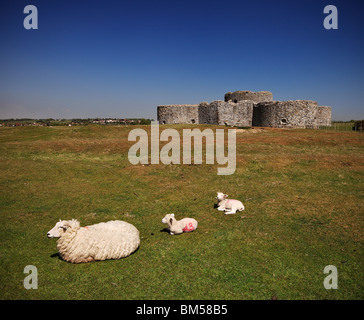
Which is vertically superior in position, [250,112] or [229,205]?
[250,112]

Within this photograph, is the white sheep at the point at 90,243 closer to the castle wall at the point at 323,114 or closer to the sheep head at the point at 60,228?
the sheep head at the point at 60,228

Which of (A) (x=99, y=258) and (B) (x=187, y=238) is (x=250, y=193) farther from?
(A) (x=99, y=258)

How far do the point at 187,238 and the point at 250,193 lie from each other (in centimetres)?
662

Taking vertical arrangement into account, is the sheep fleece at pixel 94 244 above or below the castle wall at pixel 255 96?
below

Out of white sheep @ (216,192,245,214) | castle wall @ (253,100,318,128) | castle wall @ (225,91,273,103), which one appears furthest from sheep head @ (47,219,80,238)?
castle wall @ (225,91,273,103)

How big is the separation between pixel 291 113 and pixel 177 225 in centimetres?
4529

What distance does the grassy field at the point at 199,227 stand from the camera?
633 centimetres

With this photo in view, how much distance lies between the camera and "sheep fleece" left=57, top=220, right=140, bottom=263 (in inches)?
295

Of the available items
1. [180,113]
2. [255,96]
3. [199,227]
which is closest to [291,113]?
[255,96]

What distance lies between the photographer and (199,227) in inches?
389

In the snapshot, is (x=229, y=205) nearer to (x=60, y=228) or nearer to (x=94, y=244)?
(x=94, y=244)

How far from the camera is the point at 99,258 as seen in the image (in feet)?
24.7

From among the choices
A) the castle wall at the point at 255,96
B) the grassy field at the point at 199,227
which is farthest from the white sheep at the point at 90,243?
the castle wall at the point at 255,96

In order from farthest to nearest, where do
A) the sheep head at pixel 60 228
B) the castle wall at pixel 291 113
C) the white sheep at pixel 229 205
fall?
the castle wall at pixel 291 113 < the white sheep at pixel 229 205 < the sheep head at pixel 60 228
